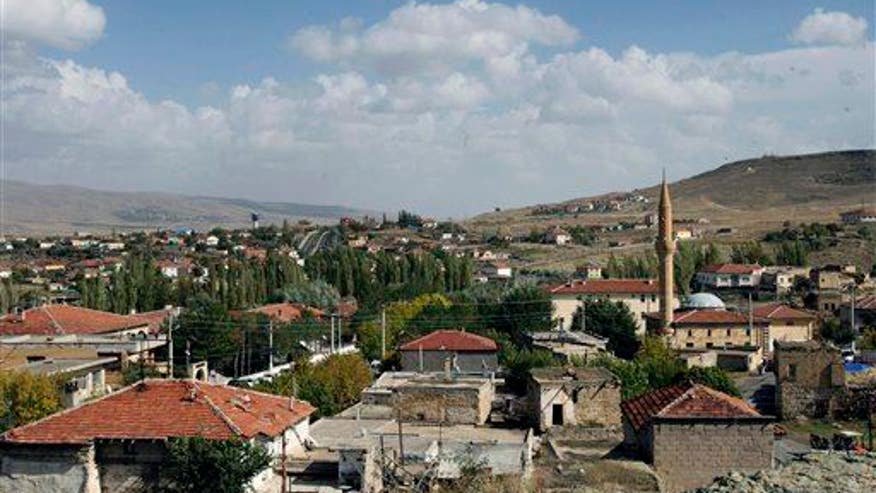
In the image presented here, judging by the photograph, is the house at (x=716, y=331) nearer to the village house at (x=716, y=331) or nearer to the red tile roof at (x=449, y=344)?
the village house at (x=716, y=331)

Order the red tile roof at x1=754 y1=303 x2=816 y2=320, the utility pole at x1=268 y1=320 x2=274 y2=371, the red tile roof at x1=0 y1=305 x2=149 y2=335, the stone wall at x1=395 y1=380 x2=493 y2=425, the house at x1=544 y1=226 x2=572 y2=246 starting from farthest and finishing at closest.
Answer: the house at x1=544 y1=226 x2=572 y2=246
the red tile roof at x1=754 y1=303 x2=816 y2=320
the utility pole at x1=268 y1=320 x2=274 y2=371
the red tile roof at x1=0 y1=305 x2=149 y2=335
the stone wall at x1=395 y1=380 x2=493 y2=425

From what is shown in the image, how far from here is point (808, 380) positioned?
110 feet

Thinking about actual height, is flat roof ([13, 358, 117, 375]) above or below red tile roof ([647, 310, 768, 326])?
above

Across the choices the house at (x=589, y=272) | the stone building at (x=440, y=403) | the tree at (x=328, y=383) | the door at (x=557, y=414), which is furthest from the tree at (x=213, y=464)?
the house at (x=589, y=272)

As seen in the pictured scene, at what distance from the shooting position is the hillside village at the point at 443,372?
17.2m

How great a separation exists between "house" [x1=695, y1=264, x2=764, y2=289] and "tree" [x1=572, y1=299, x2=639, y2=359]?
24.6 meters

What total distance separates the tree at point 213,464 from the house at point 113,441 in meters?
0.46

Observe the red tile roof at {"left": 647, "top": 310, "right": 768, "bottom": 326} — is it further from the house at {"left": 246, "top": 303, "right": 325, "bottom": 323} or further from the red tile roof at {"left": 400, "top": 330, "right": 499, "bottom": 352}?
the house at {"left": 246, "top": 303, "right": 325, "bottom": 323}

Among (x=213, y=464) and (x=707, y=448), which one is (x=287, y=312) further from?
(x=213, y=464)

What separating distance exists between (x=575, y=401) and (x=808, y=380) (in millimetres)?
12380

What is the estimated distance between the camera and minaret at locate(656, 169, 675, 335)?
50.5m

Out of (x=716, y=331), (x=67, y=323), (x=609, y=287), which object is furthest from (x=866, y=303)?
(x=67, y=323)

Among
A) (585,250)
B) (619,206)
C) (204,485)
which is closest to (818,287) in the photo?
(585,250)

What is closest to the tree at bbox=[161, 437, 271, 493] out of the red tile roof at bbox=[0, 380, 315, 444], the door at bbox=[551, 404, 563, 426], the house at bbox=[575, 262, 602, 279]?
the red tile roof at bbox=[0, 380, 315, 444]
